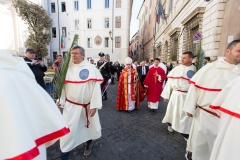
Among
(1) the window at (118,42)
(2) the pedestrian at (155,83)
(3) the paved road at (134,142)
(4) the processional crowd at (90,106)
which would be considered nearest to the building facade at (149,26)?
(1) the window at (118,42)

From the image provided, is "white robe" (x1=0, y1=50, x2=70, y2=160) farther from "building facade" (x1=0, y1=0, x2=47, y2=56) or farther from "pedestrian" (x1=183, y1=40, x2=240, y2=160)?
"building facade" (x1=0, y1=0, x2=47, y2=56)

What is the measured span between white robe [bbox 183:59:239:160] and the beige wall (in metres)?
5.32

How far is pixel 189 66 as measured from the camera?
126 inches

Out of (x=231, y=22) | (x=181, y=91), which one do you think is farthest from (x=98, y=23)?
(x=181, y=91)

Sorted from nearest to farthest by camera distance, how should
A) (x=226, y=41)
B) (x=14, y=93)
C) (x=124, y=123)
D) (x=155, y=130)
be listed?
(x=14, y=93) < (x=155, y=130) < (x=124, y=123) < (x=226, y=41)

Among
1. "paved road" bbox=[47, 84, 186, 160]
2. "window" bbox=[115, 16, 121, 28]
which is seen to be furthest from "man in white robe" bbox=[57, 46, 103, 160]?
"window" bbox=[115, 16, 121, 28]

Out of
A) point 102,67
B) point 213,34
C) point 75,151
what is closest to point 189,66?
point 75,151

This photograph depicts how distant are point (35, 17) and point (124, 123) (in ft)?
75.8

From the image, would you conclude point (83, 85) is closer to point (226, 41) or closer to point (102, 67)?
point (102, 67)

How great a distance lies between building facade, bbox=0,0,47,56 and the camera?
17.5 m

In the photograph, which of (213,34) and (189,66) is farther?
(213,34)

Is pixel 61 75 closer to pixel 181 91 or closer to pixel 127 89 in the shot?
pixel 181 91

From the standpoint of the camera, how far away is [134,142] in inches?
122

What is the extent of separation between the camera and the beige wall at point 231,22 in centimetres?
568
